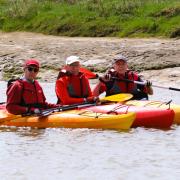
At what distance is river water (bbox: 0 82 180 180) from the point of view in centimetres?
881

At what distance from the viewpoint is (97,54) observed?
69.5ft

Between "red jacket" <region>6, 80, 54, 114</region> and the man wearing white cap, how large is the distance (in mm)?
1256

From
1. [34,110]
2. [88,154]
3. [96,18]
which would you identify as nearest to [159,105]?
[34,110]

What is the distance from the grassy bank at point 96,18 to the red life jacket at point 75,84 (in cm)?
1082

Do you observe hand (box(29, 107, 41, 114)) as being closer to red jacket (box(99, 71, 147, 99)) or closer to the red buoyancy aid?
the red buoyancy aid

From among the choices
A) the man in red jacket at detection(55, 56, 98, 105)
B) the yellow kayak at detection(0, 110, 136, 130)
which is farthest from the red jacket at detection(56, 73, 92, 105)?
the yellow kayak at detection(0, 110, 136, 130)

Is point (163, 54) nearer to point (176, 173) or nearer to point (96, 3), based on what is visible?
point (96, 3)

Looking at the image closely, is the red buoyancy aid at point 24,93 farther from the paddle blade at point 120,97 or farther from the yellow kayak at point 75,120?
the paddle blade at point 120,97

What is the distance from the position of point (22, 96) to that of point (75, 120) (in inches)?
36.6

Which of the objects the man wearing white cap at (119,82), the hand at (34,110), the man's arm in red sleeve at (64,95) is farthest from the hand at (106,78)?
the hand at (34,110)

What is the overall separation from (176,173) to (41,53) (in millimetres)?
13644

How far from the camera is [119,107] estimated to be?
12.3 m

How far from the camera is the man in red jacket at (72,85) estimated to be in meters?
12.5

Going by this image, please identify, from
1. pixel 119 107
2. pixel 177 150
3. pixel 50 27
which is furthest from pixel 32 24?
pixel 177 150
